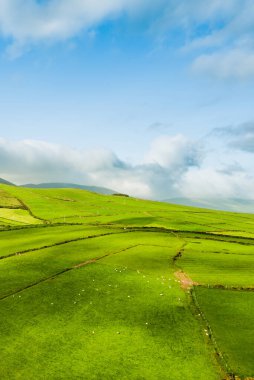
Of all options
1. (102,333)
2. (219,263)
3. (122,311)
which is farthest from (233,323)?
(219,263)

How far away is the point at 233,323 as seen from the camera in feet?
107

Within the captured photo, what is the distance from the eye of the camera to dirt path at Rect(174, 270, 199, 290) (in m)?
41.7

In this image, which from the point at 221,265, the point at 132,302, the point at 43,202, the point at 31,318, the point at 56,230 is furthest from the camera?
the point at 43,202

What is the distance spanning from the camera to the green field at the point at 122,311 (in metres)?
25.7

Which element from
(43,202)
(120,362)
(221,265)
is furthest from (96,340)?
(43,202)

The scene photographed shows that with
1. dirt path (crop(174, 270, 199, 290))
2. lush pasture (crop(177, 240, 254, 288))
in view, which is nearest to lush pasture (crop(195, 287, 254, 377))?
dirt path (crop(174, 270, 199, 290))

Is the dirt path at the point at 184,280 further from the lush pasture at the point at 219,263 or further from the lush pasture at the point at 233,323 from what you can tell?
the lush pasture at the point at 233,323

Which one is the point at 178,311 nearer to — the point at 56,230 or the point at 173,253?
the point at 173,253

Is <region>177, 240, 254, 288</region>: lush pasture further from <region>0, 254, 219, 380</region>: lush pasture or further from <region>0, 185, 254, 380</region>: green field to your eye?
<region>0, 254, 219, 380</region>: lush pasture

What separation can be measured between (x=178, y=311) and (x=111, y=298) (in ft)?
23.2

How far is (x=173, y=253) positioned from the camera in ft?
195

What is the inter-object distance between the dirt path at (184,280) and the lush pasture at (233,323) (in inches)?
54.7

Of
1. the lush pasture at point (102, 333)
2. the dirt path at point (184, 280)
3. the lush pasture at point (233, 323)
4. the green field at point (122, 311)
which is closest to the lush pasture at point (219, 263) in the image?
the green field at point (122, 311)

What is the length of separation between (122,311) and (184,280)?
12.4m
